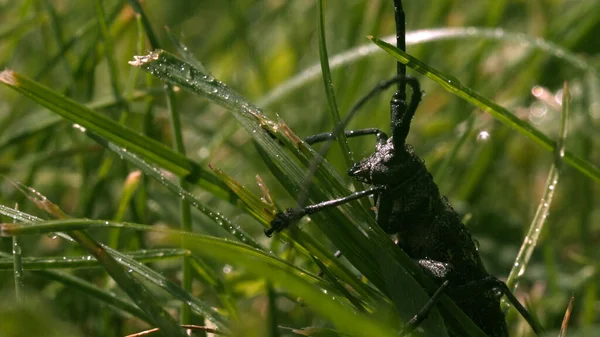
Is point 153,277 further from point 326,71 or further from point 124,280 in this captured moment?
point 326,71

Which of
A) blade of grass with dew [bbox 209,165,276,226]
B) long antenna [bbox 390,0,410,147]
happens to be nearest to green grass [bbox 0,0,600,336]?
blade of grass with dew [bbox 209,165,276,226]

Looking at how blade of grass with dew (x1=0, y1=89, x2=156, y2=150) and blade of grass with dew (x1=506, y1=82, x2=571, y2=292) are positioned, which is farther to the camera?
blade of grass with dew (x1=0, y1=89, x2=156, y2=150)

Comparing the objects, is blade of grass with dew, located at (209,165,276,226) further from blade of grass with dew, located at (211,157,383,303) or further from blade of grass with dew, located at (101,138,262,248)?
blade of grass with dew, located at (101,138,262,248)

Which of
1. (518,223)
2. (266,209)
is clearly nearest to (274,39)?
(518,223)

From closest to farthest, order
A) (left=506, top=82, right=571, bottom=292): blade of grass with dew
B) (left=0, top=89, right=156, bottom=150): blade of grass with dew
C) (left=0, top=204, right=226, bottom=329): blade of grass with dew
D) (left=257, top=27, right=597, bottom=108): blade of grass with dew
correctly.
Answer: (left=0, top=204, right=226, bottom=329): blade of grass with dew → (left=506, top=82, right=571, bottom=292): blade of grass with dew → (left=0, top=89, right=156, bottom=150): blade of grass with dew → (left=257, top=27, right=597, bottom=108): blade of grass with dew

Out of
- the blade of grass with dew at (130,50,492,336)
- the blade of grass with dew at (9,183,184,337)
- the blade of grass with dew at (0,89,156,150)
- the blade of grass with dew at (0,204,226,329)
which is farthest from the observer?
the blade of grass with dew at (0,89,156,150)

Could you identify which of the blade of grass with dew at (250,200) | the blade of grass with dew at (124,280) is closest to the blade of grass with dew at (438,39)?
the blade of grass with dew at (250,200)
